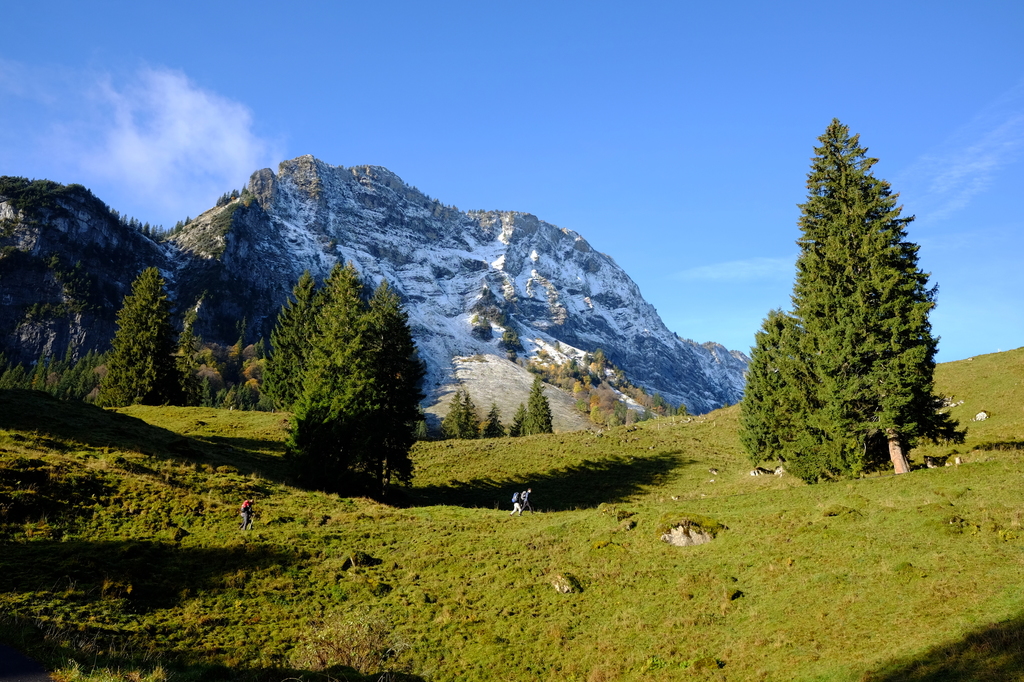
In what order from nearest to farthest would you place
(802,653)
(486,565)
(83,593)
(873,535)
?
(802,653) < (83,593) < (873,535) < (486,565)

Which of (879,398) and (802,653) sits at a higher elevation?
(879,398)

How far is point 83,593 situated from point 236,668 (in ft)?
21.7

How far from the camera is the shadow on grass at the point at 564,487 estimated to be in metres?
43.8

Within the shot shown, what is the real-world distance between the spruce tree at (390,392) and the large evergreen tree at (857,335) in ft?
90.6

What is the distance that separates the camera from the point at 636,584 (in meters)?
21.0

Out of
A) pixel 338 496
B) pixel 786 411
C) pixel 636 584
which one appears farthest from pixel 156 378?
pixel 786 411

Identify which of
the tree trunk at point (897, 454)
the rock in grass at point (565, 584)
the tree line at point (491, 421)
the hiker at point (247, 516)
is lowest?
the rock in grass at point (565, 584)

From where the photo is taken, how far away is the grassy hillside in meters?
14.9

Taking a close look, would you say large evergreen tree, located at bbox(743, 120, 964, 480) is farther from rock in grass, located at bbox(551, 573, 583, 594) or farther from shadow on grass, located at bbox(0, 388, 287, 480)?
shadow on grass, located at bbox(0, 388, 287, 480)

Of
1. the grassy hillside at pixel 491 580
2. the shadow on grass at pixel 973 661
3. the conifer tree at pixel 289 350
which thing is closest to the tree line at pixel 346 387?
the grassy hillside at pixel 491 580

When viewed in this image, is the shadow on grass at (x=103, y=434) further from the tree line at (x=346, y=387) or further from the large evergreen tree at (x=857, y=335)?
the large evergreen tree at (x=857, y=335)

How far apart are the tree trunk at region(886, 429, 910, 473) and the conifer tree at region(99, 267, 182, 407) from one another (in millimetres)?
64879

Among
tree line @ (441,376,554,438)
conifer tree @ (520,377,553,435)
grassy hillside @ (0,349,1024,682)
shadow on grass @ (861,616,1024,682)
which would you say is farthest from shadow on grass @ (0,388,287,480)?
conifer tree @ (520,377,553,435)

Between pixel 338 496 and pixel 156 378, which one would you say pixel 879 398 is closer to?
pixel 338 496
